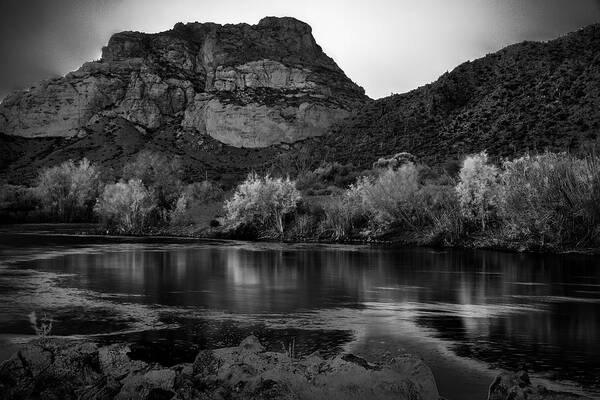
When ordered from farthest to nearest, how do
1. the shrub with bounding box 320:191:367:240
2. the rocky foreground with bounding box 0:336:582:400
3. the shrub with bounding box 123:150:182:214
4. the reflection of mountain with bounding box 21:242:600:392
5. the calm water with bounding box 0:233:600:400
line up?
the shrub with bounding box 123:150:182:214 → the shrub with bounding box 320:191:367:240 → the reflection of mountain with bounding box 21:242:600:392 → the calm water with bounding box 0:233:600:400 → the rocky foreground with bounding box 0:336:582:400

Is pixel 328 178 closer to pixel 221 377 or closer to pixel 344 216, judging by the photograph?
pixel 344 216

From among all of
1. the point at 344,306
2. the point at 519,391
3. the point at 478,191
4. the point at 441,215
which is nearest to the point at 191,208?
the point at 441,215

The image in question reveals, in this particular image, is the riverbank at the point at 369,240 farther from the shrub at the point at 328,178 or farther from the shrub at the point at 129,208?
the shrub at the point at 328,178

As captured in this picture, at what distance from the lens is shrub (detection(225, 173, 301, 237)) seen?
4494 centimetres

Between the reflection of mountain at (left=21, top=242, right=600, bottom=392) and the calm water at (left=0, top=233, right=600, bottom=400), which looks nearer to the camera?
the calm water at (left=0, top=233, right=600, bottom=400)

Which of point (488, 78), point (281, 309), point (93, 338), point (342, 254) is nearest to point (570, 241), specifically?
point (342, 254)

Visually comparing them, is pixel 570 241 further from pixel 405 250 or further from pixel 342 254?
pixel 342 254

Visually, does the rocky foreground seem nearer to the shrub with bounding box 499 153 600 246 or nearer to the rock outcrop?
the rock outcrop

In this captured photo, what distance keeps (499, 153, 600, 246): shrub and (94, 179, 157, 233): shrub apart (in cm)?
3251

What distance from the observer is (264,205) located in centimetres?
4547

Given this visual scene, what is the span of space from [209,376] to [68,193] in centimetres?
7395

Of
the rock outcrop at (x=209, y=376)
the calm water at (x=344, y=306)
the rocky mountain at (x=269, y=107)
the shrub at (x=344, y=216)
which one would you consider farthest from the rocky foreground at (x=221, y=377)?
the rocky mountain at (x=269, y=107)

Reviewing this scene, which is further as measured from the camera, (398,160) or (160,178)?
(160,178)

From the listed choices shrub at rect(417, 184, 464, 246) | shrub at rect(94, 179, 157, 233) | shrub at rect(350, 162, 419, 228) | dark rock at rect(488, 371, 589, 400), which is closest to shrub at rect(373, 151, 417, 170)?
shrub at rect(350, 162, 419, 228)
